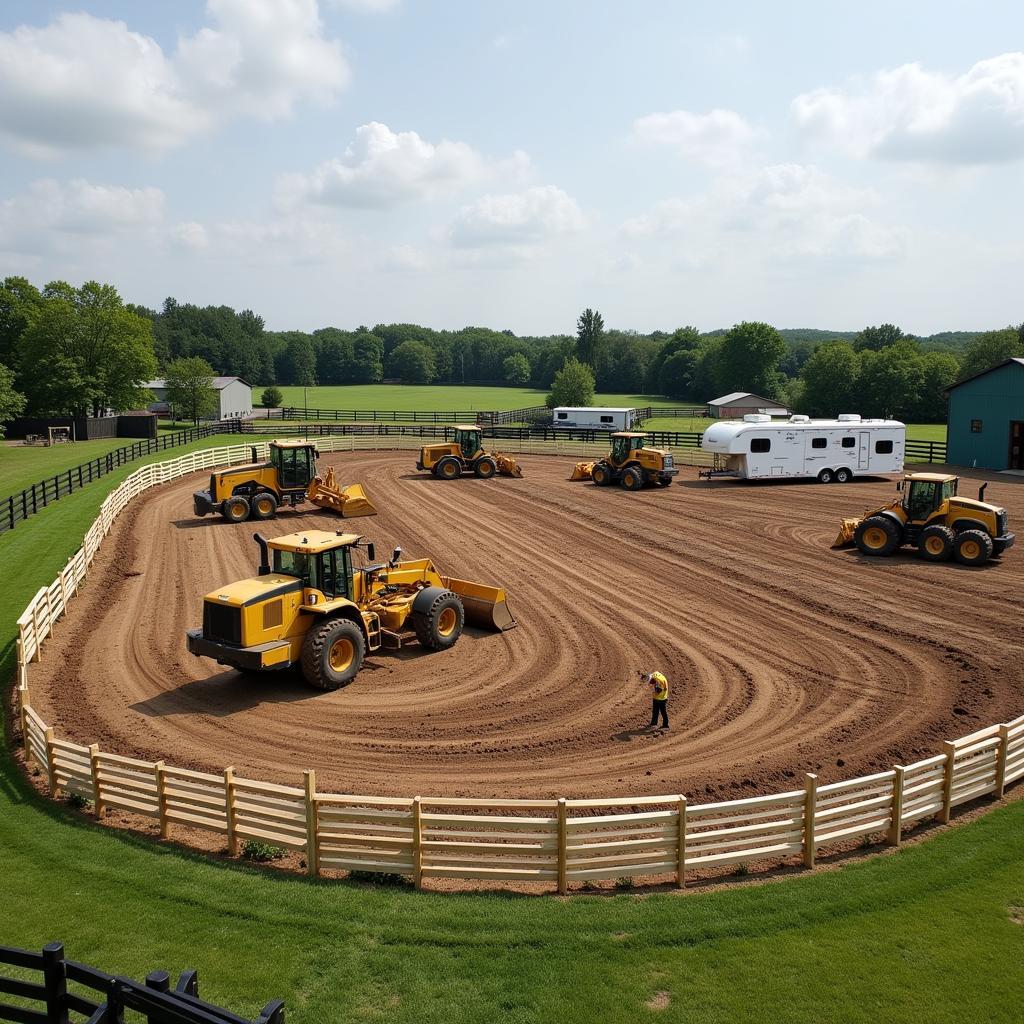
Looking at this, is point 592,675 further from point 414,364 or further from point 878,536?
point 414,364

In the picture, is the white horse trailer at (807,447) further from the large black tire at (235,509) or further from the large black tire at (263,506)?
the large black tire at (235,509)

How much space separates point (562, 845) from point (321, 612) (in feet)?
24.7

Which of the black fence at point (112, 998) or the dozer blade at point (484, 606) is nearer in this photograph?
the black fence at point (112, 998)

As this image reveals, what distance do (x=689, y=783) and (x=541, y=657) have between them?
5.61 meters

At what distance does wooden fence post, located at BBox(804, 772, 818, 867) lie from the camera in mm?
9492

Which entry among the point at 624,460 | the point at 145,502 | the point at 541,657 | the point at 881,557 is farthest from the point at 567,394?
the point at 541,657

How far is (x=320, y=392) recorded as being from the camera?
475ft

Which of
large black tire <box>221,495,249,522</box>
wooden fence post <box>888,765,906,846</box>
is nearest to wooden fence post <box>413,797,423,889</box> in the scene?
wooden fence post <box>888,765,906,846</box>

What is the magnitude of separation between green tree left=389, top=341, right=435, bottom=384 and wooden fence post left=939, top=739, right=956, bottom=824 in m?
167

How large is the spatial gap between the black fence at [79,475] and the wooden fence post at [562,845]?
24.8 metres

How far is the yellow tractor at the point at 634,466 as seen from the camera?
3950cm

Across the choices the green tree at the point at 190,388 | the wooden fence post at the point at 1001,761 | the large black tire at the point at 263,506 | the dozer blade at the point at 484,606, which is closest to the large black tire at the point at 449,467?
the large black tire at the point at 263,506

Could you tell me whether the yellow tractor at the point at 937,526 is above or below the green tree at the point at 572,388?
below

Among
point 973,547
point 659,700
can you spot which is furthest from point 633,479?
point 659,700
